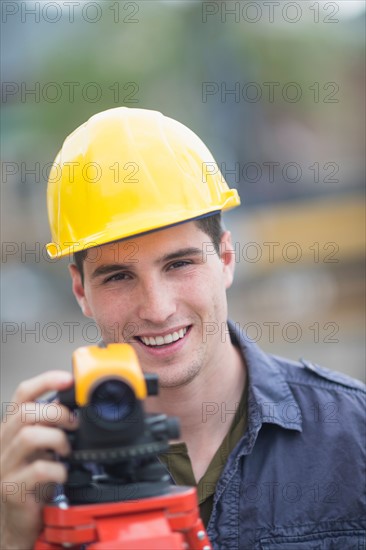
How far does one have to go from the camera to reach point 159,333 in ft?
8.74

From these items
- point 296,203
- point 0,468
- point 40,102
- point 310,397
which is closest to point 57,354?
point 296,203

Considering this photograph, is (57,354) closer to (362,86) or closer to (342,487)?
(362,86)

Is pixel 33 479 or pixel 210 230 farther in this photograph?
pixel 210 230

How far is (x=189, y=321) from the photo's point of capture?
8.96 feet

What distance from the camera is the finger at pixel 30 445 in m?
1.91

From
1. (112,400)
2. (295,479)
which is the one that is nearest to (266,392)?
(295,479)

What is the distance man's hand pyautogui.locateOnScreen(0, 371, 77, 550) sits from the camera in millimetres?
1925

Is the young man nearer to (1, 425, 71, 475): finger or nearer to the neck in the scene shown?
the neck

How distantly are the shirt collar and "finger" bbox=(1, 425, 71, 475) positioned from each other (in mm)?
1058

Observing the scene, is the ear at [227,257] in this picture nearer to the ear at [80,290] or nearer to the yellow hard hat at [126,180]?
the yellow hard hat at [126,180]

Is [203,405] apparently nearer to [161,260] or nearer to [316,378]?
[316,378]

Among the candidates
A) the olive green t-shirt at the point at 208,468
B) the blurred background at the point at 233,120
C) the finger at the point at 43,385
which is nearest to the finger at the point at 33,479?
the finger at the point at 43,385

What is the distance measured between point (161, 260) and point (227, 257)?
0.47 meters

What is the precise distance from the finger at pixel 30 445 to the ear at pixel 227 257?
1.22 m
